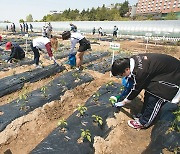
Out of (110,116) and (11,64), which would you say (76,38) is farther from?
(110,116)

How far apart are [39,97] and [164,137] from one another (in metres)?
3.09

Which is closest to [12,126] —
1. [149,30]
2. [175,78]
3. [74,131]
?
[74,131]

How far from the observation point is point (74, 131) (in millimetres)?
3422

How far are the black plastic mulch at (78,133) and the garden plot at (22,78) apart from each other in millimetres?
2565

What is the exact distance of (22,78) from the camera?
6266 mm

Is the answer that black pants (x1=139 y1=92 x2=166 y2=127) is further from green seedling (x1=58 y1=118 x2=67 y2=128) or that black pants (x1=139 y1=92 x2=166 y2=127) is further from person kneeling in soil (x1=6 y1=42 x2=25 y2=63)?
person kneeling in soil (x1=6 y1=42 x2=25 y2=63)

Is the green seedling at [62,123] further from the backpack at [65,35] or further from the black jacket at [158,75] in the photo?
the backpack at [65,35]

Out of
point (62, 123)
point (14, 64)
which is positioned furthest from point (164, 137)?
point (14, 64)

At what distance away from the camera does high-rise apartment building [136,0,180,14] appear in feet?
218

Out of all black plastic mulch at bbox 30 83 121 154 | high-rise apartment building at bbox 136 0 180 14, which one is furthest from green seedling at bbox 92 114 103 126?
high-rise apartment building at bbox 136 0 180 14

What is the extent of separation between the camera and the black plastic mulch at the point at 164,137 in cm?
308

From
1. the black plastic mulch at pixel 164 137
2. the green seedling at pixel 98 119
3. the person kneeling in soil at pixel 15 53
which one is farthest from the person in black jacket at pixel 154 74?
the person kneeling in soil at pixel 15 53

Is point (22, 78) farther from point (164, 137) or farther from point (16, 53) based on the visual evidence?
point (164, 137)

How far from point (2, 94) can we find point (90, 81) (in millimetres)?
2728
